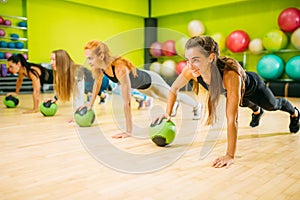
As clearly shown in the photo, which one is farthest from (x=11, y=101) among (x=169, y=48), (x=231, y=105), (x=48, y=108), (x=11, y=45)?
(x=169, y=48)

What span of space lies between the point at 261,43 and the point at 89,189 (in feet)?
18.1

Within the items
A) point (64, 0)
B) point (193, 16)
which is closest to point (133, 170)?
point (64, 0)

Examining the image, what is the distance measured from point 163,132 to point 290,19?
4.71m

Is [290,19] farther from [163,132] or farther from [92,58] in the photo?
[163,132]

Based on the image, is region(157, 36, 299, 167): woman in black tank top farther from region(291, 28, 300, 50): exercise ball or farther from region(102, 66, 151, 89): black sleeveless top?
region(291, 28, 300, 50): exercise ball

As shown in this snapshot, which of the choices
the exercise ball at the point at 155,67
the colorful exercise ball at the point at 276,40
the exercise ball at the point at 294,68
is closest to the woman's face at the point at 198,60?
the exercise ball at the point at 294,68

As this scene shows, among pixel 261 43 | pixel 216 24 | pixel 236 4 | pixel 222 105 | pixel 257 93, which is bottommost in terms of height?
pixel 222 105

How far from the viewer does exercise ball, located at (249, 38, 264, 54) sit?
5.75 metres

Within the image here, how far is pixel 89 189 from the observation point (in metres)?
1.07

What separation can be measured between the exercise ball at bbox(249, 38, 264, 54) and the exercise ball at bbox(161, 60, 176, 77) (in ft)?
6.18

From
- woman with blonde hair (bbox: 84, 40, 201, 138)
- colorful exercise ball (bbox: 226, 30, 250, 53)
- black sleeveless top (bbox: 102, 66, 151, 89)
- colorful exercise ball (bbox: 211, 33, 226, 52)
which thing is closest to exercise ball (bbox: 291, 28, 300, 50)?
colorful exercise ball (bbox: 226, 30, 250, 53)

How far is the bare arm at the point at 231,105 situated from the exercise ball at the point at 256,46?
481 cm

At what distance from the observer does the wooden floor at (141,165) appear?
105 cm

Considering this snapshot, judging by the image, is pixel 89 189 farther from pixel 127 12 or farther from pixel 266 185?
pixel 127 12
